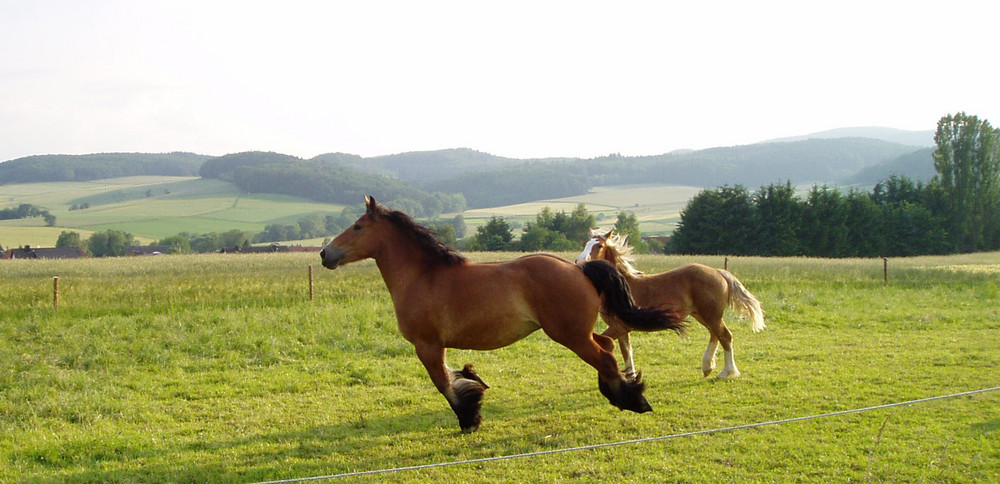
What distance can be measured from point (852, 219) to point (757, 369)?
5029 cm

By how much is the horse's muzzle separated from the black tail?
98.7 inches

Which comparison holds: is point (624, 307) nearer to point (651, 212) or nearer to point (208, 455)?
point (208, 455)

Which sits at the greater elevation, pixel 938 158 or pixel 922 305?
pixel 938 158

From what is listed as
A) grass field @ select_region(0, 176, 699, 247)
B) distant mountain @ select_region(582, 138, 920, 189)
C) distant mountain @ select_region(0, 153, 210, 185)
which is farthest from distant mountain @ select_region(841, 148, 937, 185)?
distant mountain @ select_region(0, 153, 210, 185)

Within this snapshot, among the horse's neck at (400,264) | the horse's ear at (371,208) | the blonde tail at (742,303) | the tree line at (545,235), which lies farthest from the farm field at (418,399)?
the tree line at (545,235)

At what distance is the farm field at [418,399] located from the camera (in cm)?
566

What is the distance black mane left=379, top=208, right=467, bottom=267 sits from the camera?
6.82 meters

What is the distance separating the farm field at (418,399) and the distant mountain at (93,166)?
14449 centimetres

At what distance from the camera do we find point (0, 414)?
26.3 ft

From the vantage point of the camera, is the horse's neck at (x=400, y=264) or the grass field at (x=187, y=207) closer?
the horse's neck at (x=400, y=264)

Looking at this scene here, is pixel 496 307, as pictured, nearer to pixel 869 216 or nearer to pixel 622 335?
pixel 622 335

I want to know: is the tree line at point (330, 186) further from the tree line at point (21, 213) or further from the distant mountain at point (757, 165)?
the distant mountain at point (757, 165)

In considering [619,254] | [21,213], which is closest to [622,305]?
[619,254]

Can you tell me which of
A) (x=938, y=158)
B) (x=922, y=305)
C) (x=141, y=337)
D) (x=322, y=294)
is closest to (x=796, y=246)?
(x=938, y=158)
